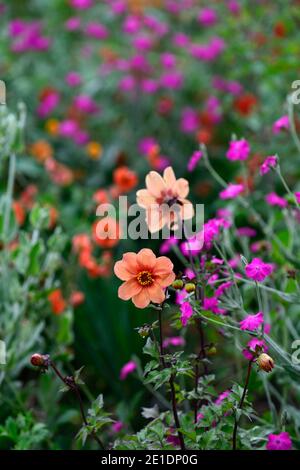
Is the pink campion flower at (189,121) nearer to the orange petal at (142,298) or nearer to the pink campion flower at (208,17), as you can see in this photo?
the pink campion flower at (208,17)

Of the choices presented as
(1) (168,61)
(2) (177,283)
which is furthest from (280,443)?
(1) (168,61)

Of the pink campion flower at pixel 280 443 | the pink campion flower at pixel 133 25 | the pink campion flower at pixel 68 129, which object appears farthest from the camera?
the pink campion flower at pixel 133 25

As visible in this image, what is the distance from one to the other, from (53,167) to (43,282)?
2.75ft

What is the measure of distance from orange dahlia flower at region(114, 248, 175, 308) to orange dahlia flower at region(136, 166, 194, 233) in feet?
0.53

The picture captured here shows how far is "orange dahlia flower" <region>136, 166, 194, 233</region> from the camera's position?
1219 millimetres

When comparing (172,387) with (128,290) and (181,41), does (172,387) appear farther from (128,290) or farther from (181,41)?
(181,41)

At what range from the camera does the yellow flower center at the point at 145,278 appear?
1.06m

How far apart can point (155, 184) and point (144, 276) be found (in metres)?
0.22

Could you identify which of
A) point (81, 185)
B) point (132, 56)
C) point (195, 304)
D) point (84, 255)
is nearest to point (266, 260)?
point (84, 255)

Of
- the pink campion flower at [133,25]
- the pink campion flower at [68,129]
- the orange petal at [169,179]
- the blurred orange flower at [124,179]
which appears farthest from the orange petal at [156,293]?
the pink campion flower at [133,25]

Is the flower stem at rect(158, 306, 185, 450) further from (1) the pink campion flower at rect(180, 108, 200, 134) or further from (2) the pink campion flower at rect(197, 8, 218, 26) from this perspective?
(2) the pink campion flower at rect(197, 8, 218, 26)

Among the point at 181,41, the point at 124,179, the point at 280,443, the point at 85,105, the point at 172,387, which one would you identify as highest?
the point at 181,41

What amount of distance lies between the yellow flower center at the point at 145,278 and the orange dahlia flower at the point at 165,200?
165mm

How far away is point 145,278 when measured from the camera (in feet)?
3.50
